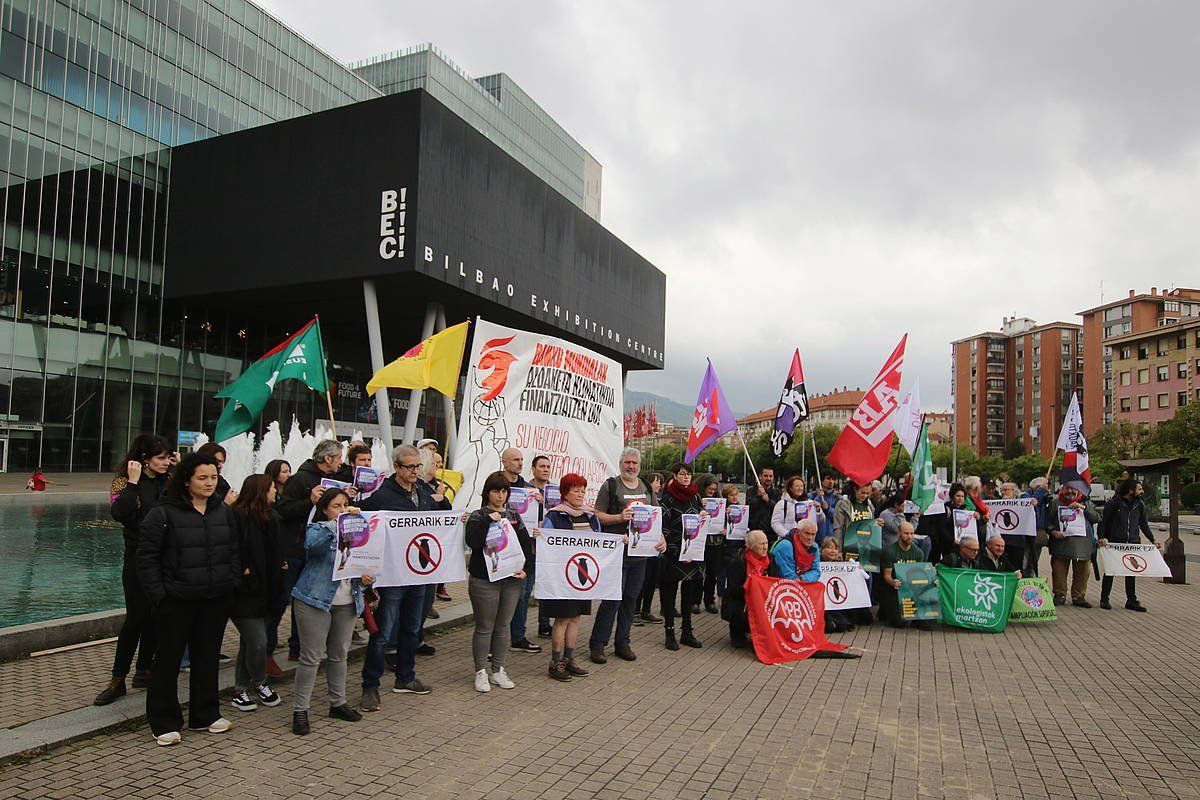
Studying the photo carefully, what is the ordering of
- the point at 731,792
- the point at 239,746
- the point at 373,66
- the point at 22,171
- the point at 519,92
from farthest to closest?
the point at 519,92 → the point at 373,66 → the point at 22,171 → the point at 239,746 → the point at 731,792

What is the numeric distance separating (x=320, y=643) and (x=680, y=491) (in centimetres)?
443

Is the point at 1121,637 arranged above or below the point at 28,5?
below

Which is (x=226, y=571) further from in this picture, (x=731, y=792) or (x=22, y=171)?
(x=22, y=171)

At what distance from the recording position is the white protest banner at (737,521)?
1000 cm

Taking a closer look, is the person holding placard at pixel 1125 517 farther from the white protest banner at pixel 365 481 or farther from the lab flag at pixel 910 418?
the white protest banner at pixel 365 481

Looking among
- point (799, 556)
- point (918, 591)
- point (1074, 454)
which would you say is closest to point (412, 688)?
point (799, 556)

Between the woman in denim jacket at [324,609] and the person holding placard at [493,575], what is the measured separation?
3.42ft

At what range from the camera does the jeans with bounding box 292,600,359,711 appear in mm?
5344

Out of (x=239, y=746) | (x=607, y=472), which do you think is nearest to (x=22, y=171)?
(x=607, y=472)

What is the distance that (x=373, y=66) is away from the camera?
214 feet

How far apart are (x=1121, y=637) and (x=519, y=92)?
6987 cm

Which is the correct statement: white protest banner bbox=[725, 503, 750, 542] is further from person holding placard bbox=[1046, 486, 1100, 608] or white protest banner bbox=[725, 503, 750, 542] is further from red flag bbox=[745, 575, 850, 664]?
person holding placard bbox=[1046, 486, 1100, 608]

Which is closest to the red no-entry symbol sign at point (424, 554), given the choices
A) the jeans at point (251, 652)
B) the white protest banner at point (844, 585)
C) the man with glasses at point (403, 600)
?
the man with glasses at point (403, 600)

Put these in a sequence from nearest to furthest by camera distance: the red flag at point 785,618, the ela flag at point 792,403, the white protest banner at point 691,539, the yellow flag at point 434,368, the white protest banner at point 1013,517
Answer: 1. the red flag at point 785,618
2. the yellow flag at point 434,368
3. the white protest banner at point 691,539
4. the white protest banner at point 1013,517
5. the ela flag at point 792,403
